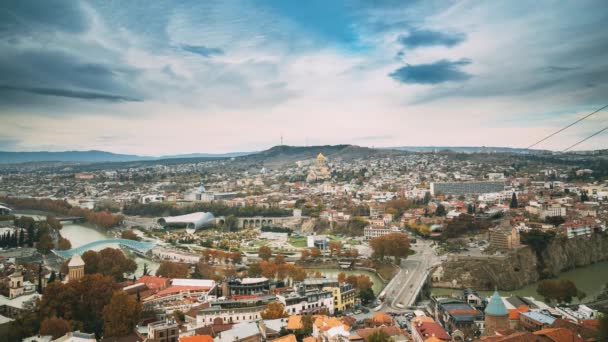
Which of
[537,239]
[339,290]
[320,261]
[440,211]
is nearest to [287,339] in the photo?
[339,290]

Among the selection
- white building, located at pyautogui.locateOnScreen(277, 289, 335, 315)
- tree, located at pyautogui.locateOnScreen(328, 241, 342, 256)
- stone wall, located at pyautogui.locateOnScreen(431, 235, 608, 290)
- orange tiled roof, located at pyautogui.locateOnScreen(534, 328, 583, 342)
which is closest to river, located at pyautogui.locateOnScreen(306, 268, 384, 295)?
tree, located at pyautogui.locateOnScreen(328, 241, 342, 256)

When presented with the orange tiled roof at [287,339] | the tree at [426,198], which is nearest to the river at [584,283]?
the orange tiled roof at [287,339]

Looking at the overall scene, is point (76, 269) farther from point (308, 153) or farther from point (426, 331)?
point (308, 153)

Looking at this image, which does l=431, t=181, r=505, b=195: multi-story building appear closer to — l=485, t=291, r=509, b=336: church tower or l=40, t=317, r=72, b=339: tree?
l=485, t=291, r=509, b=336: church tower

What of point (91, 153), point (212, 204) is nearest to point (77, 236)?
point (212, 204)

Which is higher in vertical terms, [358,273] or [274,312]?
[274,312]

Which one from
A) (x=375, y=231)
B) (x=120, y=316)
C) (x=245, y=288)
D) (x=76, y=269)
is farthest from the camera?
(x=375, y=231)

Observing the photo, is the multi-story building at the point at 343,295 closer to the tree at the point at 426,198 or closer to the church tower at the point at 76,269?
the church tower at the point at 76,269
